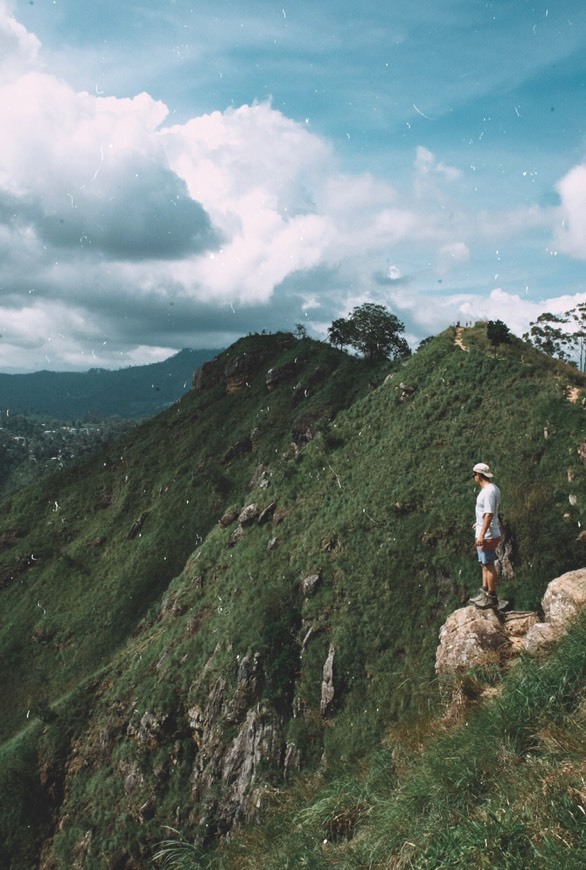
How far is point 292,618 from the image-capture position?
104 feet

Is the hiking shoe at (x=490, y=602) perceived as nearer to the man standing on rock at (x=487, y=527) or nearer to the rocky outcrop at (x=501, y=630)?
the man standing on rock at (x=487, y=527)

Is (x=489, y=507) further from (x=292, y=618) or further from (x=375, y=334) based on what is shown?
(x=375, y=334)

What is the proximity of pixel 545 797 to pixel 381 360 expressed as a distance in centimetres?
7097

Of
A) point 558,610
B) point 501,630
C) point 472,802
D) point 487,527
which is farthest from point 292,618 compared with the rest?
point 472,802

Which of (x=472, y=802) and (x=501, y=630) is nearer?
(x=472, y=802)

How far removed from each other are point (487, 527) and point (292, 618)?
21.9 metres

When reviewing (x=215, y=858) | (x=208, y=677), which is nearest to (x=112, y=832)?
(x=208, y=677)

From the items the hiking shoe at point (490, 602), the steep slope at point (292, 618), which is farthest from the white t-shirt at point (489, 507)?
the steep slope at point (292, 618)

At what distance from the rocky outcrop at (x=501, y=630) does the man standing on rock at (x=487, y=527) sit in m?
0.51

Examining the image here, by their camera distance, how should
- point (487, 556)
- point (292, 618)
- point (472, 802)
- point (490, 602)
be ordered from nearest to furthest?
point (472, 802) → point (487, 556) → point (490, 602) → point (292, 618)

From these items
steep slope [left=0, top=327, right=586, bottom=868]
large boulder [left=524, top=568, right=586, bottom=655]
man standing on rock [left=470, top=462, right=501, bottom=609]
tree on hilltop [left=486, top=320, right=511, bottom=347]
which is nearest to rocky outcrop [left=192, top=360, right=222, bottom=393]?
steep slope [left=0, top=327, right=586, bottom=868]

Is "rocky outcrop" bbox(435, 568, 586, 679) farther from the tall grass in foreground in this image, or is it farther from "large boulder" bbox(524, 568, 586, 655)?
the tall grass in foreground

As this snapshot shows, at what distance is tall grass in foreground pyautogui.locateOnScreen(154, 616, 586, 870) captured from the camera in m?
4.36

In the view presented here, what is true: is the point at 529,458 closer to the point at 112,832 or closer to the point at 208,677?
the point at 208,677
